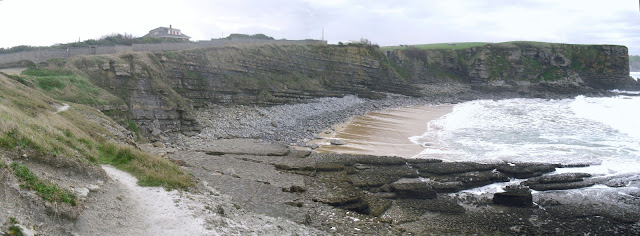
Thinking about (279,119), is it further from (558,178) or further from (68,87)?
(558,178)

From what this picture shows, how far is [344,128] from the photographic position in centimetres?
3106

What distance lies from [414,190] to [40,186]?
1230 centimetres

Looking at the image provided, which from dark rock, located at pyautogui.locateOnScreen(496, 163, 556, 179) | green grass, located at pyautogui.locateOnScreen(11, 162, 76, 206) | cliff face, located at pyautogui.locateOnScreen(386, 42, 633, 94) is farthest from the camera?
cliff face, located at pyautogui.locateOnScreen(386, 42, 633, 94)

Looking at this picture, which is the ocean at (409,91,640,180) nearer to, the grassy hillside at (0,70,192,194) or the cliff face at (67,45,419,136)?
the cliff face at (67,45,419,136)

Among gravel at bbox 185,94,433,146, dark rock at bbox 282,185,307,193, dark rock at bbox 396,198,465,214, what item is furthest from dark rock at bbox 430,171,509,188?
gravel at bbox 185,94,433,146

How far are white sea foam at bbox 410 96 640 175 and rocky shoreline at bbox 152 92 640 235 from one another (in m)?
2.65

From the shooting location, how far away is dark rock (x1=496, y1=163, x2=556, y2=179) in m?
18.8

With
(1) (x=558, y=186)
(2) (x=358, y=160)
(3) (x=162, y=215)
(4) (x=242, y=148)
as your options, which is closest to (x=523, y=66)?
(1) (x=558, y=186)

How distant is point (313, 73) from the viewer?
46.8m

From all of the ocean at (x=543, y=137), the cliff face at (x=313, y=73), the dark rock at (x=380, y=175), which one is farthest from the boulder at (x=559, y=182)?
the cliff face at (x=313, y=73)

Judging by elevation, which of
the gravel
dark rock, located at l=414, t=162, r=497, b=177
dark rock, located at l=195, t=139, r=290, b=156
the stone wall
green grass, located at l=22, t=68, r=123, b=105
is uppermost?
the stone wall

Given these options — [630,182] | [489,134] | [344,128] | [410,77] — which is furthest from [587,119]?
[410,77]

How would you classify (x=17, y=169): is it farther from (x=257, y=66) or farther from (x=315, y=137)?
(x=257, y=66)

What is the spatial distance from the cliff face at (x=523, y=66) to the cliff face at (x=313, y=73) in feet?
0.50
